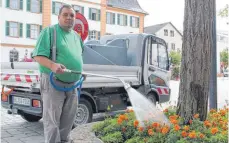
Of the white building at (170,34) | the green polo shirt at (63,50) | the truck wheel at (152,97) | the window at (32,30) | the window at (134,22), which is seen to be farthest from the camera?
the white building at (170,34)

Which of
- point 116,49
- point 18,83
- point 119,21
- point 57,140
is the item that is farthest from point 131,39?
point 119,21

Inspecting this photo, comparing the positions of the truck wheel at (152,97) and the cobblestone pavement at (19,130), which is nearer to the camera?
the cobblestone pavement at (19,130)

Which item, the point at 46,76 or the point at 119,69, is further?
the point at 119,69

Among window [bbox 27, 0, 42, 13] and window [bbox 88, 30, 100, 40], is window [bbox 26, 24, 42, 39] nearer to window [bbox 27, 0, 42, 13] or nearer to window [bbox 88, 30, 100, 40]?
window [bbox 27, 0, 42, 13]

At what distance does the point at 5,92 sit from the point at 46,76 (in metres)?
3.08

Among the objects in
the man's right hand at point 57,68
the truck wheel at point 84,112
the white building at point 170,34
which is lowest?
the truck wheel at point 84,112

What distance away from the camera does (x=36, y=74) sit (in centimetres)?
511

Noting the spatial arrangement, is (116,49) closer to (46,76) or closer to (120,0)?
(46,76)

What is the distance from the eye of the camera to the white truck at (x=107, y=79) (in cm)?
541

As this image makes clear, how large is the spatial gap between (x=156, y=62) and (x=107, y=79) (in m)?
1.86


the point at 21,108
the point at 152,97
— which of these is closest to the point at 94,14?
the point at 152,97

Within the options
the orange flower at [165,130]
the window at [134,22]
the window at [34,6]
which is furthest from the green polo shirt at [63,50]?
the window at [134,22]

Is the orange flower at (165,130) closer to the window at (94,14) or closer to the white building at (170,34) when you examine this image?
the window at (94,14)

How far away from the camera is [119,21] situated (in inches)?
1506
